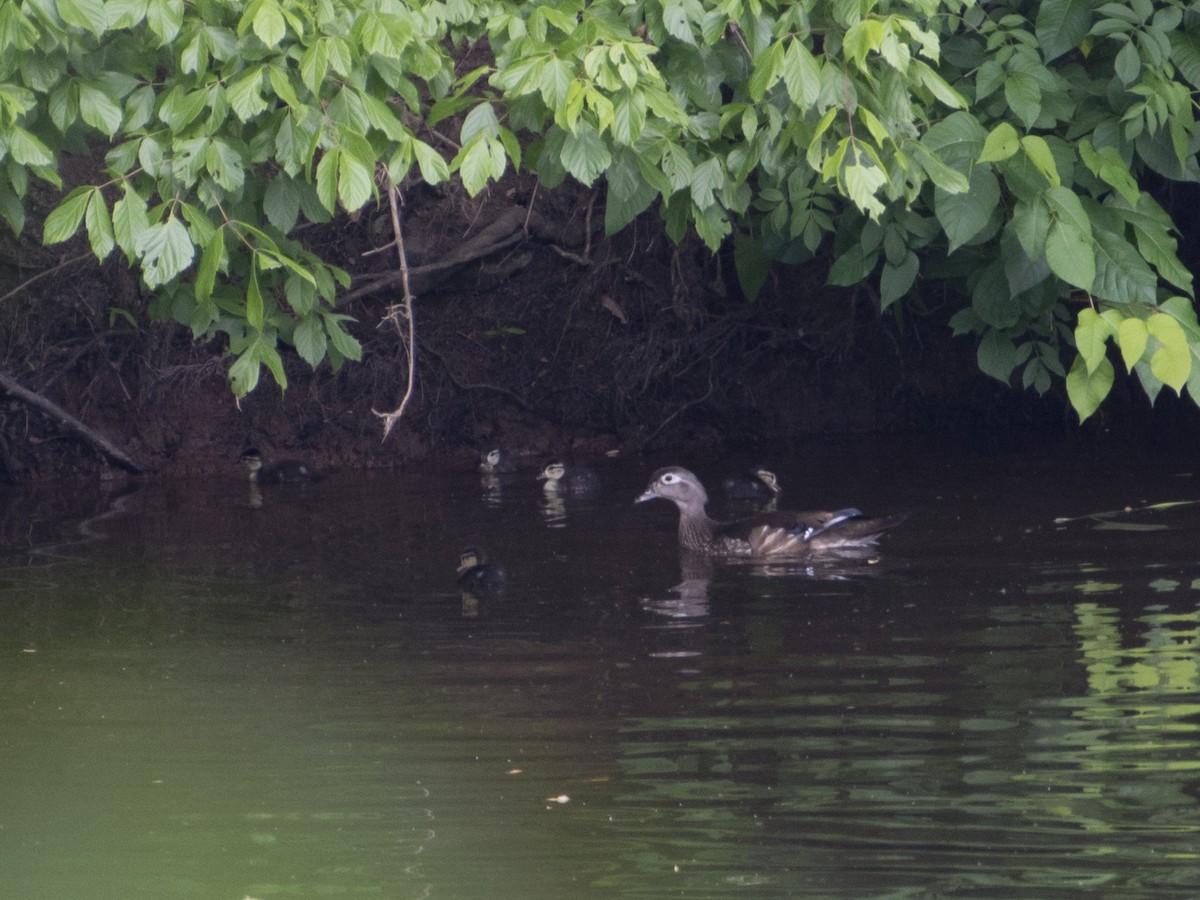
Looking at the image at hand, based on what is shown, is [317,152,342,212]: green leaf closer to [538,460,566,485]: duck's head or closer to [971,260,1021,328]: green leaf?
[971,260,1021,328]: green leaf

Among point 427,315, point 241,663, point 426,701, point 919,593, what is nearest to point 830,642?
point 919,593

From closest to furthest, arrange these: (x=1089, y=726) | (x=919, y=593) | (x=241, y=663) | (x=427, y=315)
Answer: (x=1089, y=726) → (x=241, y=663) → (x=919, y=593) → (x=427, y=315)

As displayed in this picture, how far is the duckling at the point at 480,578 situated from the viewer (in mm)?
8312

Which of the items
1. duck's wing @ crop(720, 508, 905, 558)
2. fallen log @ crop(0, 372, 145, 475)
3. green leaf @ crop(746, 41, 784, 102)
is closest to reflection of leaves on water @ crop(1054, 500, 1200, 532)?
duck's wing @ crop(720, 508, 905, 558)

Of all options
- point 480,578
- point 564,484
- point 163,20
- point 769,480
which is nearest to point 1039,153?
point 163,20

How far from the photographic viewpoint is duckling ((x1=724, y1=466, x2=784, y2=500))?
12.1 meters

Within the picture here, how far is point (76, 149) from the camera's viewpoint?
575cm

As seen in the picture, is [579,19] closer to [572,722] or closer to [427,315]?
[572,722]

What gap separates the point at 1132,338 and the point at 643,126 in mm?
1866

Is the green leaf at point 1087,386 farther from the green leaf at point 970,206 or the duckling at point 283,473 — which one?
the duckling at point 283,473

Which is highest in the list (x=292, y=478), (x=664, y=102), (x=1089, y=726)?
(x=664, y=102)

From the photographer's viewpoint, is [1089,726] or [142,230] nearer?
[142,230]

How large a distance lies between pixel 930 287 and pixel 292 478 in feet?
18.7

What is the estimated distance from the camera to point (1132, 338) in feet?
18.5
